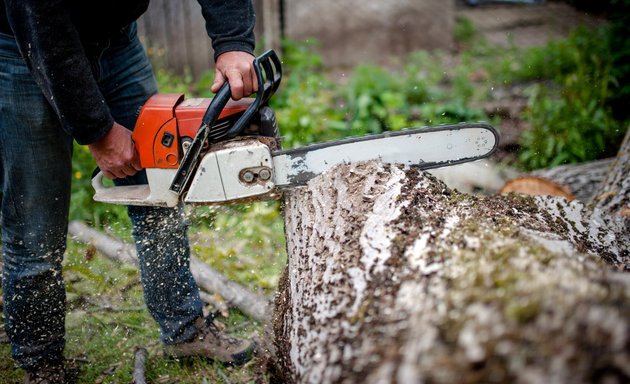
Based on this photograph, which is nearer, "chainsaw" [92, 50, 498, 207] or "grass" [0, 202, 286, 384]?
"chainsaw" [92, 50, 498, 207]

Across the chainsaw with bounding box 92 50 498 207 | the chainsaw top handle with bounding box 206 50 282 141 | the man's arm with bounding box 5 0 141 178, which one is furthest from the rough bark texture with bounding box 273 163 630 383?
the man's arm with bounding box 5 0 141 178

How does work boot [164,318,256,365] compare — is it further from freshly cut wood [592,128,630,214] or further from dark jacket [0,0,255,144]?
freshly cut wood [592,128,630,214]

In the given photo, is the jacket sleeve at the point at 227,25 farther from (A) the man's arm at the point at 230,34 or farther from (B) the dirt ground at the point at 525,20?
(B) the dirt ground at the point at 525,20

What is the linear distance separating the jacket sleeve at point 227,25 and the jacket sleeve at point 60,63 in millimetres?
501

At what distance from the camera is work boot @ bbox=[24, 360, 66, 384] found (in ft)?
6.52

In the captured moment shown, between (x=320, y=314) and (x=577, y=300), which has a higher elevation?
(x=577, y=300)

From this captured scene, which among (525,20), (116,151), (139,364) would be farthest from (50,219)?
(525,20)

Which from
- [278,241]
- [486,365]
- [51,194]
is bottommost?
[278,241]

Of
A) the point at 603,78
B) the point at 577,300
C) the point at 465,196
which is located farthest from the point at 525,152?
the point at 577,300

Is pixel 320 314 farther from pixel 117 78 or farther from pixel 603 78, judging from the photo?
pixel 603 78

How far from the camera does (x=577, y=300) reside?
942 mm

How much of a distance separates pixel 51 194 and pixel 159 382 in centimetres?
88

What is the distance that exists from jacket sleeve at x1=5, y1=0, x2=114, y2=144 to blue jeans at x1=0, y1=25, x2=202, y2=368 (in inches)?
6.8

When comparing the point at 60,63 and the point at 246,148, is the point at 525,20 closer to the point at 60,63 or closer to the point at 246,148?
→ the point at 246,148
